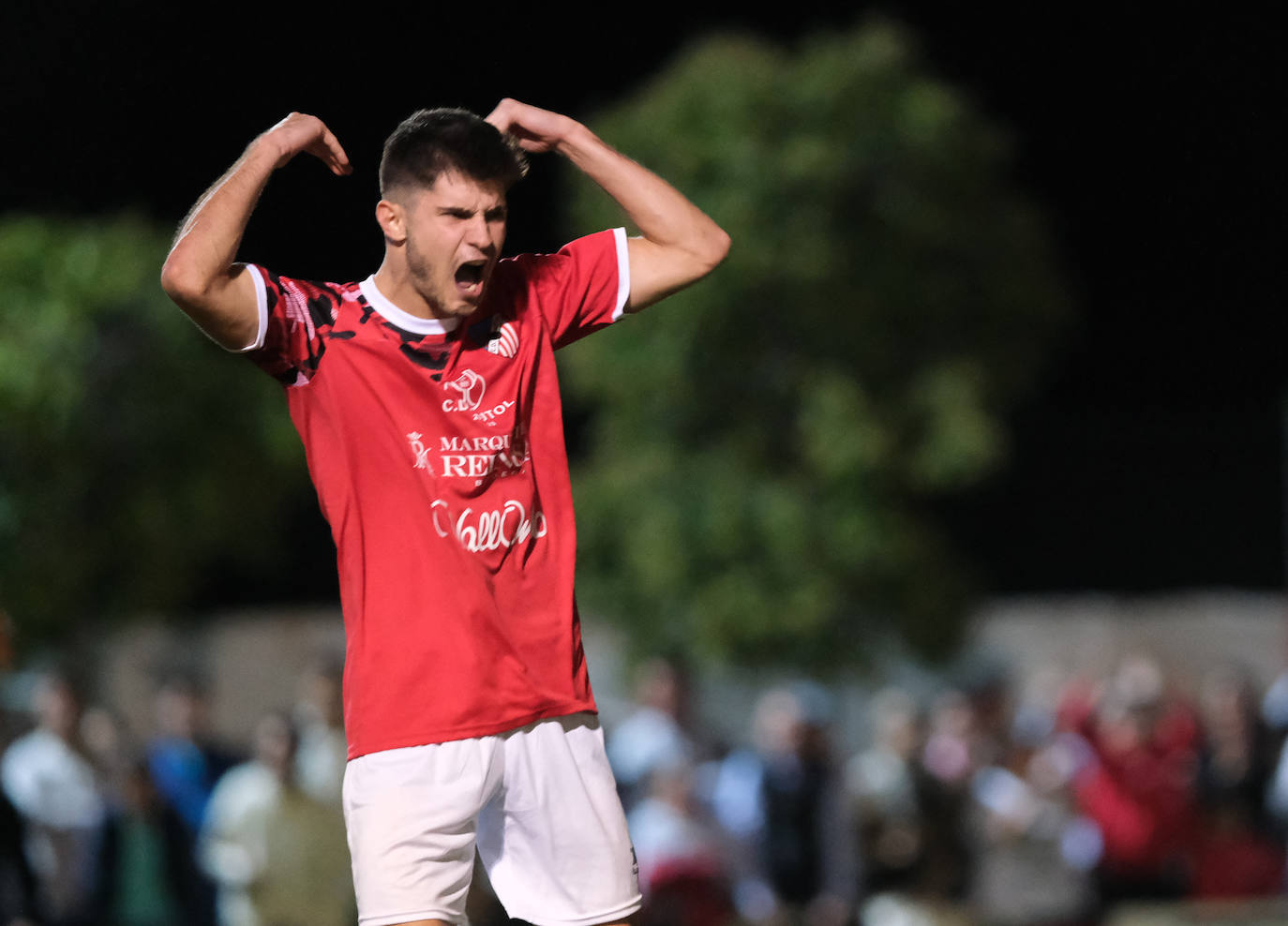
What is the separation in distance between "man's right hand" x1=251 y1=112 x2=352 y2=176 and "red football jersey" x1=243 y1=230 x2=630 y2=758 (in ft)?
0.80

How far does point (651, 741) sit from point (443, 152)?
826 cm

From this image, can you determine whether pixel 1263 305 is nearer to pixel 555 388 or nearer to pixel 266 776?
pixel 266 776

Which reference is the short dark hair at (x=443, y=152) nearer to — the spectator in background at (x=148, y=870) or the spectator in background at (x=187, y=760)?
the spectator in background at (x=187, y=760)

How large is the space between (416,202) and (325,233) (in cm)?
858

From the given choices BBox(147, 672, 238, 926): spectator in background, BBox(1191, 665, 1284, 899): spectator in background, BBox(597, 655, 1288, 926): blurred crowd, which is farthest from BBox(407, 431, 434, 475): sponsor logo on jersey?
BBox(1191, 665, 1284, 899): spectator in background

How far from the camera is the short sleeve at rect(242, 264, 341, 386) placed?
356 cm

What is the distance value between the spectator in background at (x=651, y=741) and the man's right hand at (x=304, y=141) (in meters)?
6.91

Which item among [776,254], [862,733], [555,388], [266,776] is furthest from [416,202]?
[862,733]

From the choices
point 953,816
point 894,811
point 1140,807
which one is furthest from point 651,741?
point 1140,807

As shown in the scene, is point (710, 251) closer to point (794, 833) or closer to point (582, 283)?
point (582, 283)

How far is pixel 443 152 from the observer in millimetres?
3588

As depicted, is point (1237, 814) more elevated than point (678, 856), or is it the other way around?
point (678, 856)

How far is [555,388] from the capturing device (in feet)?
12.6

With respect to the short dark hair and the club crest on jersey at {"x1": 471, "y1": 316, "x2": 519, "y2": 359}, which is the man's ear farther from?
the club crest on jersey at {"x1": 471, "y1": 316, "x2": 519, "y2": 359}
